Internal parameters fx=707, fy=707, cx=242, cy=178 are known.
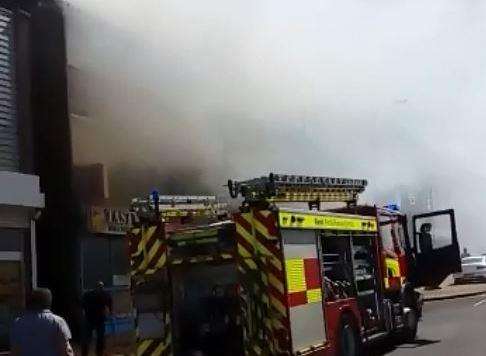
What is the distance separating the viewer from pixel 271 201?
26.2ft

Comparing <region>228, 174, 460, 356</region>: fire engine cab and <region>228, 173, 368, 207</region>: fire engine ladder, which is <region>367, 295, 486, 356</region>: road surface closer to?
<region>228, 174, 460, 356</region>: fire engine cab

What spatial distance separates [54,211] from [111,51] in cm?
347

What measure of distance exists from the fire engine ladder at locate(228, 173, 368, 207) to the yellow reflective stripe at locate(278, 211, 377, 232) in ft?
1.03

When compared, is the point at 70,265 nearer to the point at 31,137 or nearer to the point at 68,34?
the point at 31,137

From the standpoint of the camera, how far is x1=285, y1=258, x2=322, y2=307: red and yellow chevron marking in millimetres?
7516

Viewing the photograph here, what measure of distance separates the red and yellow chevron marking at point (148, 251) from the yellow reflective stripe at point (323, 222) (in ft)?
4.69

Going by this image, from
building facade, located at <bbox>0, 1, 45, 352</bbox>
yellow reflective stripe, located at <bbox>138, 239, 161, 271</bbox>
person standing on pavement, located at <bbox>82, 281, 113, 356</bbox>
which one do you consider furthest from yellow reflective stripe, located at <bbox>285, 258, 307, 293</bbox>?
building facade, located at <bbox>0, 1, 45, 352</bbox>

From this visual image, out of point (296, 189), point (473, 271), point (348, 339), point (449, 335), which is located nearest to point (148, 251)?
point (296, 189)

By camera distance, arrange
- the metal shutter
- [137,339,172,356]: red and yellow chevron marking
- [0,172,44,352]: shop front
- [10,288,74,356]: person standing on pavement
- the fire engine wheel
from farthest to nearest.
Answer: the metal shutter, [0,172,44,352]: shop front, the fire engine wheel, [137,339,172,356]: red and yellow chevron marking, [10,288,74,356]: person standing on pavement

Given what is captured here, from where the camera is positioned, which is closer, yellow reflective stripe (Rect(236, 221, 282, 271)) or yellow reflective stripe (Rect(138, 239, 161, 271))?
yellow reflective stripe (Rect(236, 221, 282, 271))

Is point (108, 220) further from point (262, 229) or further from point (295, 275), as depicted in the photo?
point (262, 229)

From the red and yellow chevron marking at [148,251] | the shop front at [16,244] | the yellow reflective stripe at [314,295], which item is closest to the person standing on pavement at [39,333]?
the red and yellow chevron marking at [148,251]

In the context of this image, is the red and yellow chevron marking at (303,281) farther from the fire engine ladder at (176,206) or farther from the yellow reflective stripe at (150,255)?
the yellow reflective stripe at (150,255)

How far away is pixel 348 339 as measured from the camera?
358 inches
